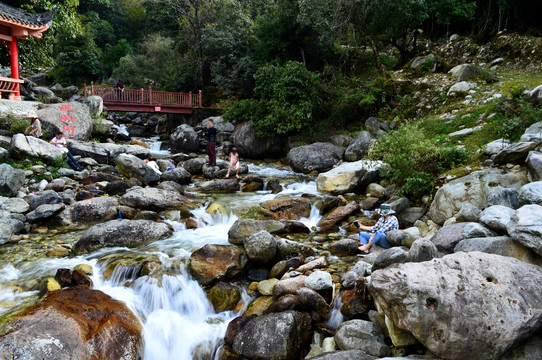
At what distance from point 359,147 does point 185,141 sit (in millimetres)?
10579

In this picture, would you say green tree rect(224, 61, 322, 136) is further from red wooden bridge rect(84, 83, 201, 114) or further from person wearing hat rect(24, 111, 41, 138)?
person wearing hat rect(24, 111, 41, 138)

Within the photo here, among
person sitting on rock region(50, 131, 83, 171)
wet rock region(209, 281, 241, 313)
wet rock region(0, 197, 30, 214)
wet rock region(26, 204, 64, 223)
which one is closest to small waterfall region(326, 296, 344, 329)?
wet rock region(209, 281, 241, 313)

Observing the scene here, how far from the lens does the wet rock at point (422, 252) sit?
5086 mm

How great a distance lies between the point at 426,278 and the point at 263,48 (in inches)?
777

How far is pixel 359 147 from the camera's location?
1527 cm

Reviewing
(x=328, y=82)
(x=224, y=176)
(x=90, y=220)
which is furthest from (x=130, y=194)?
(x=328, y=82)

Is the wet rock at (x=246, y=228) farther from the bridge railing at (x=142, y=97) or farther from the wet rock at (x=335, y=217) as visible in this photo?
the bridge railing at (x=142, y=97)

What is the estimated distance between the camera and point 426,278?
4188 mm

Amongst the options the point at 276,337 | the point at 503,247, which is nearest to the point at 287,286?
the point at 276,337

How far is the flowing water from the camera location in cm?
560

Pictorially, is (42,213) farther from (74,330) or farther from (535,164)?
(535,164)

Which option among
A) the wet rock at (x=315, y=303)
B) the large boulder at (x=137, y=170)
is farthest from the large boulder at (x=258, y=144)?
the wet rock at (x=315, y=303)

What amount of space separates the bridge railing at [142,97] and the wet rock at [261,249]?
66.3 feet

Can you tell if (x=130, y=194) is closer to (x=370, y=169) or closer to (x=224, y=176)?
(x=224, y=176)
